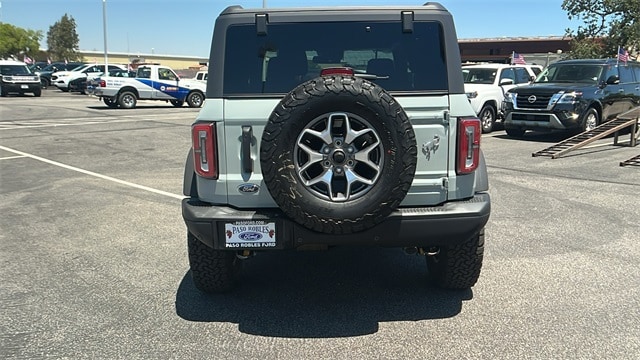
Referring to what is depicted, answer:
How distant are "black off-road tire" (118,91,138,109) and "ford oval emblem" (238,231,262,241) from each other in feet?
70.0

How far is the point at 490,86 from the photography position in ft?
48.5

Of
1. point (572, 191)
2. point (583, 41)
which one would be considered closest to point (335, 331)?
point (572, 191)

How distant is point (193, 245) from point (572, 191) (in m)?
5.90

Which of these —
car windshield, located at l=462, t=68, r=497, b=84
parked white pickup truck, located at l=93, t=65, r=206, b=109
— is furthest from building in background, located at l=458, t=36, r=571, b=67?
car windshield, located at l=462, t=68, r=497, b=84

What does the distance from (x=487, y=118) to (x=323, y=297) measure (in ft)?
39.9

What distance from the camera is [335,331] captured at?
138 inches

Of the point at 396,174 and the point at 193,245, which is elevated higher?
the point at 396,174

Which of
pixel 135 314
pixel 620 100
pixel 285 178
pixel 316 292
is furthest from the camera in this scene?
pixel 620 100

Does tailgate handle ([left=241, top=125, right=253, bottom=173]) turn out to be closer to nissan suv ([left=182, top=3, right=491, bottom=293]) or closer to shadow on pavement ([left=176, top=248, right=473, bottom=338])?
nissan suv ([left=182, top=3, right=491, bottom=293])

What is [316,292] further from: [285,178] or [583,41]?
[583,41]

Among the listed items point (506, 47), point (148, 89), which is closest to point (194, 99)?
point (148, 89)

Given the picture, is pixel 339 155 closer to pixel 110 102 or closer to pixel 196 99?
pixel 110 102

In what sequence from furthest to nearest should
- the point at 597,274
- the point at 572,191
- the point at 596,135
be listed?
the point at 596,135
the point at 572,191
the point at 597,274

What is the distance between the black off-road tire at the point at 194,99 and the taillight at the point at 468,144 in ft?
73.8
